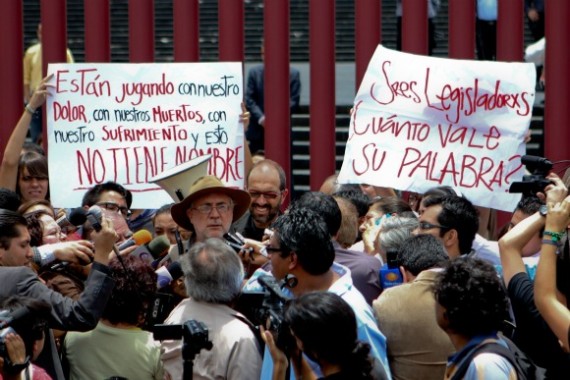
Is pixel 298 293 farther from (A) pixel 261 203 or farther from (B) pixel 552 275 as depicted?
(A) pixel 261 203

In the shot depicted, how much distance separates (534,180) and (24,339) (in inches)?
88.0

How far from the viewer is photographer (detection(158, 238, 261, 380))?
19.9ft

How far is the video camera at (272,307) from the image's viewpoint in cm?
530

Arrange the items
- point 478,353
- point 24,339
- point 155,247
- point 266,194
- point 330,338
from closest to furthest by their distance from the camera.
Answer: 1. point 330,338
2. point 478,353
3. point 24,339
4. point 155,247
5. point 266,194

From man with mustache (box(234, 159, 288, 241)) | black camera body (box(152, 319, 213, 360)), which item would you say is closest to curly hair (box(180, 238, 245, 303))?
black camera body (box(152, 319, 213, 360))

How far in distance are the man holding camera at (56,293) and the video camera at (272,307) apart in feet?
2.78

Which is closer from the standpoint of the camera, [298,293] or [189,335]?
[189,335]

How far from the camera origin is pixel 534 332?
5.70 metres

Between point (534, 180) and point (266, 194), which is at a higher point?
point (534, 180)

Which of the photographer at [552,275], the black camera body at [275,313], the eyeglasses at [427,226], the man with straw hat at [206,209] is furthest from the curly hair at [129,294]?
the photographer at [552,275]

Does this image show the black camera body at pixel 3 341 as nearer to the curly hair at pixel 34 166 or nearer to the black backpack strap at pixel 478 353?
the black backpack strap at pixel 478 353

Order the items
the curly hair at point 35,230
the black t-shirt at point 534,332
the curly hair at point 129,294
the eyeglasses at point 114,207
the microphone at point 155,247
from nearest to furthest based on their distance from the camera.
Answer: the black t-shirt at point 534,332
the curly hair at point 129,294
the curly hair at point 35,230
the microphone at point 155,247
the eyeglasses at point 114,207

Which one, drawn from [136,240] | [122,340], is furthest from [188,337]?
[136,240]

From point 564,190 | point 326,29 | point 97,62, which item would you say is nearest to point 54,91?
point 97,62
